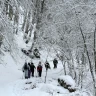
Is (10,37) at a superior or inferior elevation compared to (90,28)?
inferior

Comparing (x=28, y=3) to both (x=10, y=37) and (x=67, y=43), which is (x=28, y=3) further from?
(x=67, y=43)

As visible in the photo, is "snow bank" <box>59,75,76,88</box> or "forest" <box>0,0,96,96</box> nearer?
"forest" <box>0,0,96,96</box>

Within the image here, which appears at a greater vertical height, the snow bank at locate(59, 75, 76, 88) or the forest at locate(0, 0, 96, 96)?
the forest at locate(0, 0, 96, 96)

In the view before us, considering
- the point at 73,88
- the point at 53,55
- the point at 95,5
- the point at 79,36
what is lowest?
the point at 73,88

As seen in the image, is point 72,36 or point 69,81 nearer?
point 69,81

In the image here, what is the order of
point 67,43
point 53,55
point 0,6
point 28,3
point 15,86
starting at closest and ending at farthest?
point 0,6, point 28,3, point 15,86, point 67,43, point 53,55

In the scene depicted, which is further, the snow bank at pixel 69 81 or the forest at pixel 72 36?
the snow bank at pixel 69 81

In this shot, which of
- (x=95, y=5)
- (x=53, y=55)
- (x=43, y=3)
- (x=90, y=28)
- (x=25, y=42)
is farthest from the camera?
(x=25, y=42)

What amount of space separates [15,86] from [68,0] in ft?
20.0

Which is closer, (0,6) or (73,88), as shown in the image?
(0,6)

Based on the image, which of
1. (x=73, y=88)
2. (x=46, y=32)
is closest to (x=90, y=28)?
(x=73, y=88)

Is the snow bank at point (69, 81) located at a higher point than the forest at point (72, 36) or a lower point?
lower

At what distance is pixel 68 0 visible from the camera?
9797mm

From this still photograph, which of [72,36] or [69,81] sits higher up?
[72,36]
